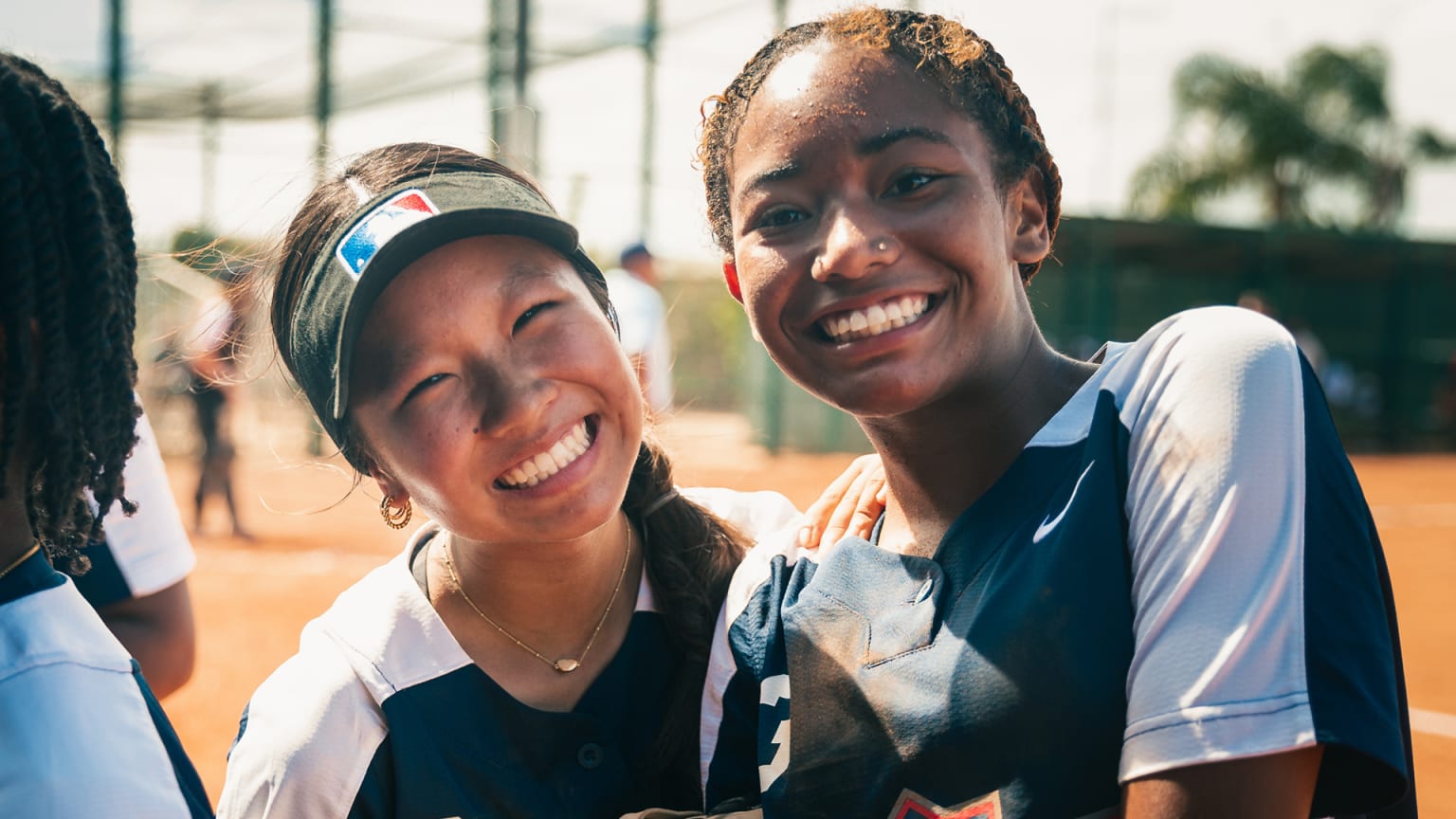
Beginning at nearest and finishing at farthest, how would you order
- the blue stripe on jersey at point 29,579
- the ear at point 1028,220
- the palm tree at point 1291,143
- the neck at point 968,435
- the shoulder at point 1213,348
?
1. the blue stripe on jersey at point 29,579
2. the shoulder at point 1213,348
3. the neck at point 968,435
4. the ear at point 1028,220
5. the palm tree at point 1291,143

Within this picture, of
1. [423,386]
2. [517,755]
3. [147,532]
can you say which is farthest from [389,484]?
[147,532]

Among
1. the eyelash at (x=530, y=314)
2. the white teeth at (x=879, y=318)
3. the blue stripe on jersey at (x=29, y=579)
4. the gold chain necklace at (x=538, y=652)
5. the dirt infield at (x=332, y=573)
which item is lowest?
the dirt infield at (x=332, y=573)

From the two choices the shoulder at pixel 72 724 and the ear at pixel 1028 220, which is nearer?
the shoulder at pixel 72 724

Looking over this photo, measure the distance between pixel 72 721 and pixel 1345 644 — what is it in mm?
1322

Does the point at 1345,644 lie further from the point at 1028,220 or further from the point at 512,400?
the point at 512,400

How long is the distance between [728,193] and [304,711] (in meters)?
1.04

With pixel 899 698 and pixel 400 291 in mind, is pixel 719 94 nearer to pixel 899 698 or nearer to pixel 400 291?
pixel 400 291

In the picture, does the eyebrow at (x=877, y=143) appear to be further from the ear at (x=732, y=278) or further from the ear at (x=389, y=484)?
the ear at (x=389, y=484)

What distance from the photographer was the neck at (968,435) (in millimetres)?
1796

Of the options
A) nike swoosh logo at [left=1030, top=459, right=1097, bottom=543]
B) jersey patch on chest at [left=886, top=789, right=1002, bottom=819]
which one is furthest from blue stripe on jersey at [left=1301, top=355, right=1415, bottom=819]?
jersey patch on chest at [left=886, top=789, right=1002, bottom=819]

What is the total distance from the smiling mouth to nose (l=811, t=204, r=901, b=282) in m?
0.48

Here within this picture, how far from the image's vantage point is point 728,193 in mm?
2029

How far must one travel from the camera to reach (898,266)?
1.73m

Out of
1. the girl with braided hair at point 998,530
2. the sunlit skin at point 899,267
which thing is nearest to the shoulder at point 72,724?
the girl with braided hair at point 998,530
